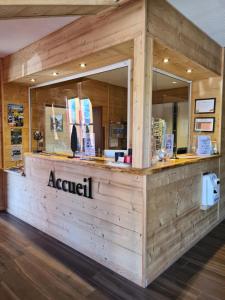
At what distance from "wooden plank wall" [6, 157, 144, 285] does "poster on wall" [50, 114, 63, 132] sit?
75cm

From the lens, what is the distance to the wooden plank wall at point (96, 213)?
7.20ft

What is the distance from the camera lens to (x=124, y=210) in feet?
7.41

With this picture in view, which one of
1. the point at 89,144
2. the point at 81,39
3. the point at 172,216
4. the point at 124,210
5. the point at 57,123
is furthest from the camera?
A: the point at 57,123

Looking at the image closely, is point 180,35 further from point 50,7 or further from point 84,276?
point 84,276

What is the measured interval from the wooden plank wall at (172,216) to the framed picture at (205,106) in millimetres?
902

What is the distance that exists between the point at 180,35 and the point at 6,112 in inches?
123

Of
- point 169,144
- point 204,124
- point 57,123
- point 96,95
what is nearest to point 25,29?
point 96,95

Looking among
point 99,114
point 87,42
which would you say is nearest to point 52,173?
point 99,114

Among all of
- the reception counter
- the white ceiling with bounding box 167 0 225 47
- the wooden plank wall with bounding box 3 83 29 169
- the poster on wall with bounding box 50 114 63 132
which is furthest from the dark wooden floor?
the white ceiling with bounding box 167 0 225 47

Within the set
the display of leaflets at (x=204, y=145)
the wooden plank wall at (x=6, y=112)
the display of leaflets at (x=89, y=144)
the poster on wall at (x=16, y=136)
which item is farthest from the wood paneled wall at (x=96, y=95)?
the display of leaflets at (x=204, y=145)

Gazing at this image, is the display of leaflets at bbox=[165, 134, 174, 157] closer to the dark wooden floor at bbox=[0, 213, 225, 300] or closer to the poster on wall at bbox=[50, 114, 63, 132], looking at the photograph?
the dark wooden floor at bbox=[0, 213, 225, 300]

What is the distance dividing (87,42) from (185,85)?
1.94m

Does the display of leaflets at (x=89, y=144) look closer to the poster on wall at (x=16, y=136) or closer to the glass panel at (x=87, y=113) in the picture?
the glass panel at (x=87, y=113)

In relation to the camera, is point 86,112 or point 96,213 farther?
point 86,112
